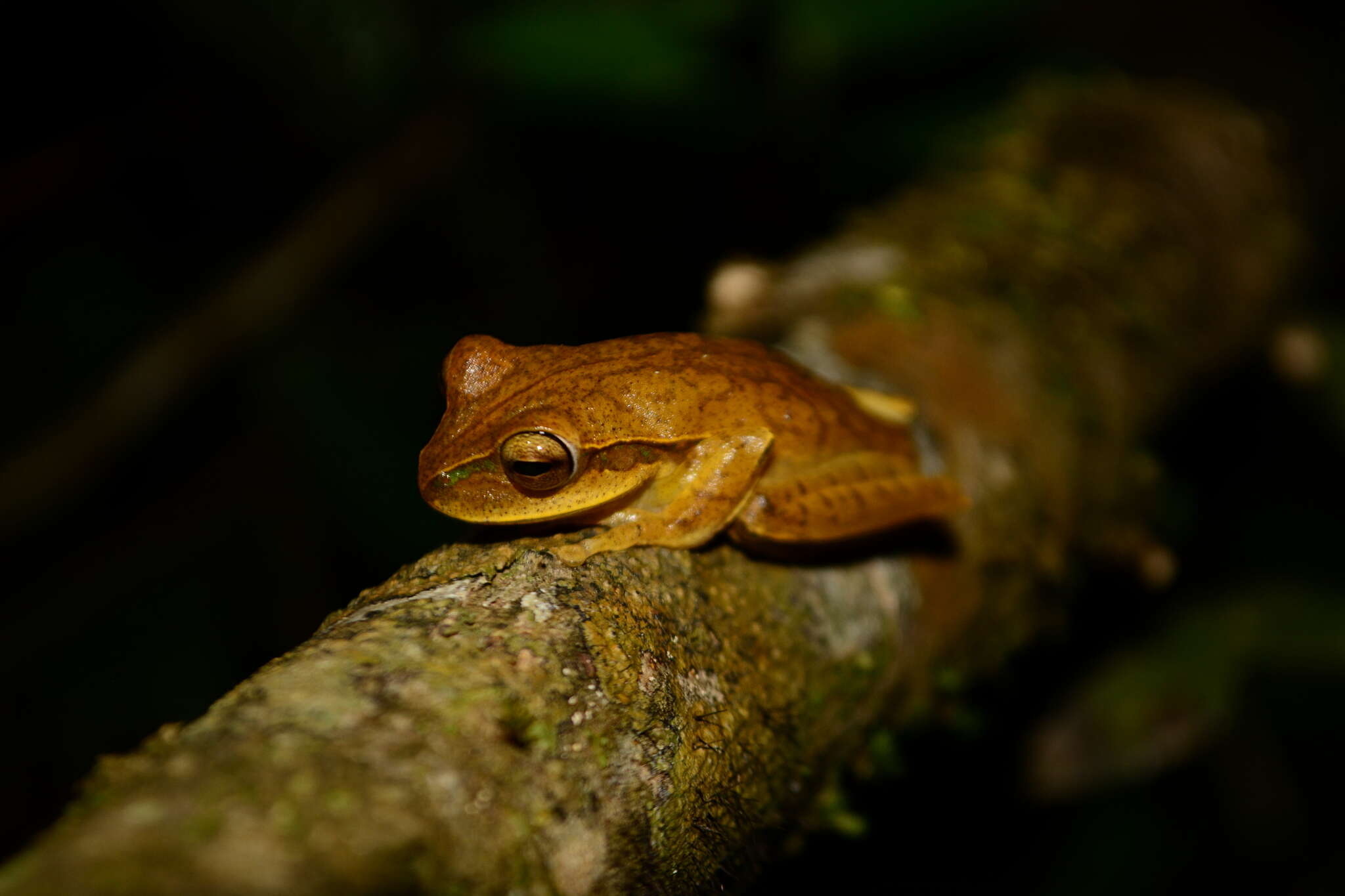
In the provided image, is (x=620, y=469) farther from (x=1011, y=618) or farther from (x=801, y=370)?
(x=1011, y=618)

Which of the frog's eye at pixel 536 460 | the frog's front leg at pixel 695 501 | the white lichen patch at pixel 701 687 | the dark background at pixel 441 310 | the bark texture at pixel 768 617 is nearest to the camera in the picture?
the bark texture at pixel 768 617

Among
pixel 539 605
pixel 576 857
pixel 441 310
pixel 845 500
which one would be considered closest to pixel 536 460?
pixel 539 605

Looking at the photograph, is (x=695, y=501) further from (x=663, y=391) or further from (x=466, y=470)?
(x=466, y=470)

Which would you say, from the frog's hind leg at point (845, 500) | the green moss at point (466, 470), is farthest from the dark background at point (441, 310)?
the green moss at point (466, 470)

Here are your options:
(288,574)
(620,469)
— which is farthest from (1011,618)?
(288,574)

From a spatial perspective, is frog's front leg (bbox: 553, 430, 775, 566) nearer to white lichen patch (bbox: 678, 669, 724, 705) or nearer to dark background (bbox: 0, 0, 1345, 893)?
white lichen patch (bbox: 678, 669, 724, 705)

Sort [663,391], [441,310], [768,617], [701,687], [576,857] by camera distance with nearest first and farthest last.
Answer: [576,857]
[701,687]
[768,617]
[663,391]
[441,310]

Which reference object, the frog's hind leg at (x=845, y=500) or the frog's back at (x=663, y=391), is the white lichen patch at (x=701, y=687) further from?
the frog's back at (x=663, y=391)
